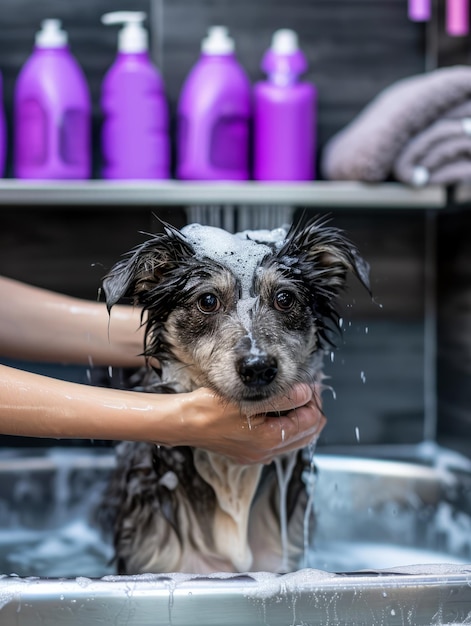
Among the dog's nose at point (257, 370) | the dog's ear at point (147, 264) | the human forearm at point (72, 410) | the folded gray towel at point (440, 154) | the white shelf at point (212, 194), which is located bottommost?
the human forearm at point (72, 410)

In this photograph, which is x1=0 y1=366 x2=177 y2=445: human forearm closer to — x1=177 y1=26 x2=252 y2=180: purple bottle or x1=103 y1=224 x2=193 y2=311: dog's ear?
x1=103 y1=224 x2=193 y2=311: dog's ear

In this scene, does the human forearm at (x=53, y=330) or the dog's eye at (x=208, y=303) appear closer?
the dog's eye at (x=208, y=303)

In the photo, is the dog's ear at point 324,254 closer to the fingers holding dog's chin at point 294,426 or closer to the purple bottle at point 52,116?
the fingers holding dog's chin at point 294,426

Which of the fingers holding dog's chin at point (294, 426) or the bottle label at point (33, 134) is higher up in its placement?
the bottle label at point (33, 134)

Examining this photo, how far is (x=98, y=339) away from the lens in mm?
1399

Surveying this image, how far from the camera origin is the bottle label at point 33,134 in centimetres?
183

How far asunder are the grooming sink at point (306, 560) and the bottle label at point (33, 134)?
0.77 metres

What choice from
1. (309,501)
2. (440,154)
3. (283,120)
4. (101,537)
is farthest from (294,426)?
(283,120)

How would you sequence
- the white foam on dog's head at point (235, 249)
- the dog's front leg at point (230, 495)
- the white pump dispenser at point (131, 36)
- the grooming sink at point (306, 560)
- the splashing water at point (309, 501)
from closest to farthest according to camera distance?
the grooming sink at point (306, 560) → the white foam on dog's head at point (235, 249) → the dog's front leg at point (230, 495) → the splashing water at point (309, 501) → the white pump dispenser at point (131, 36)

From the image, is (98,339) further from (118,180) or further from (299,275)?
(118,180)

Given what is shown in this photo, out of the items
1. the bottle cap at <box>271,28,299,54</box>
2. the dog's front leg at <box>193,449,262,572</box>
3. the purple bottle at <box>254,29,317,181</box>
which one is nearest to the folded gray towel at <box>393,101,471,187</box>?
the purple bottle at <box>254,29,317,181</box>

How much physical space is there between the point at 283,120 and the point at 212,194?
34 centimetres

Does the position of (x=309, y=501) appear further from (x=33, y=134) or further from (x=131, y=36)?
(x=131, y=36)

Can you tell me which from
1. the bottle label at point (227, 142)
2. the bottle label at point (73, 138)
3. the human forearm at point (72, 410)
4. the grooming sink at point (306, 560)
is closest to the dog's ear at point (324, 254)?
the human forearm at point (72, 410)
